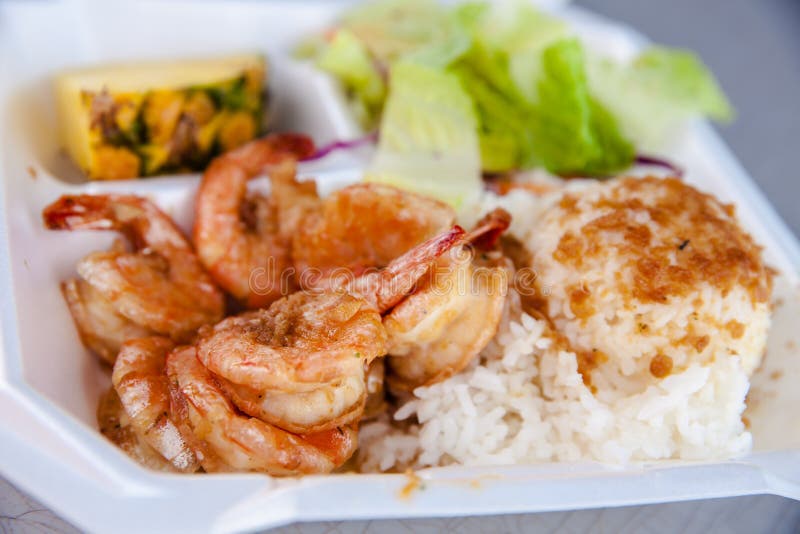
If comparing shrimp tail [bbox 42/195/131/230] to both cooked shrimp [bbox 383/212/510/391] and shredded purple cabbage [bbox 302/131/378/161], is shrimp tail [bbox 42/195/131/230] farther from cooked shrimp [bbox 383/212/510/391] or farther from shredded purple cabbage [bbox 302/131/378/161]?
cooked shrimp [bbox 383/212/510/391]

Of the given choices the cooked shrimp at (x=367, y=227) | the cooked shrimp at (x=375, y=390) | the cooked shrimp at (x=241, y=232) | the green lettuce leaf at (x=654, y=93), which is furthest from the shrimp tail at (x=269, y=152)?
the green lettuce leaf at (x=654, y=93)

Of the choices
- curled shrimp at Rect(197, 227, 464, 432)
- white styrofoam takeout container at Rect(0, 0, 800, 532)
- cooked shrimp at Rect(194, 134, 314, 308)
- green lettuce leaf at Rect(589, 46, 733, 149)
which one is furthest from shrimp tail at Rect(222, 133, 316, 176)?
green lettuce leaf at Rect(589, 46, 733, 149)

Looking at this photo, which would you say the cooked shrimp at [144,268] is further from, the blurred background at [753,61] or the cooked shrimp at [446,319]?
the blurred background at [753,61]

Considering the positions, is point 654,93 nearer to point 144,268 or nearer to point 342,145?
point 342,145

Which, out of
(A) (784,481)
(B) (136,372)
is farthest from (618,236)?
(B) (136,372)

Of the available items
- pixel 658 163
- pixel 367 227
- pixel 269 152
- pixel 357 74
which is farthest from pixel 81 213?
pixel 658 163

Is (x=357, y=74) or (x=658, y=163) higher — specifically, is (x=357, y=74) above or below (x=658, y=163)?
above
